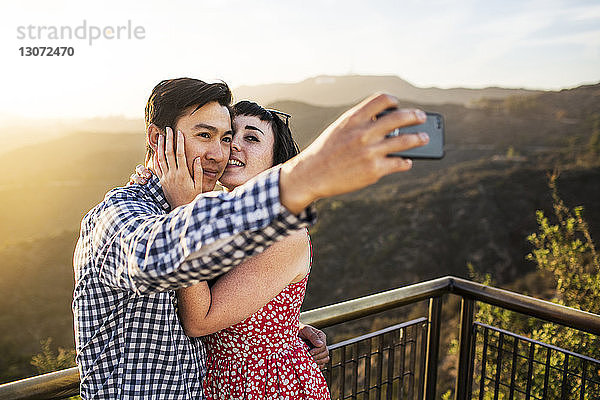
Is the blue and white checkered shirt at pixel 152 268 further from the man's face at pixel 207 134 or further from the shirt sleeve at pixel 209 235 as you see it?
the man's face at pixel 207 134

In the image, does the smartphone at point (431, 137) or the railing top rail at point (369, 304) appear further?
the railing top rail at point (369, 304)

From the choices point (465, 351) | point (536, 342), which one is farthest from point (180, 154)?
point (465, 351)

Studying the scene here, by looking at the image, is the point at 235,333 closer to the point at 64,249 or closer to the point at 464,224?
the point at 64,249

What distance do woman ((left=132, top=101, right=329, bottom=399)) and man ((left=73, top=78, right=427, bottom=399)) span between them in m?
0.09

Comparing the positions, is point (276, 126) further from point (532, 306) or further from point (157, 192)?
point (532, 306)

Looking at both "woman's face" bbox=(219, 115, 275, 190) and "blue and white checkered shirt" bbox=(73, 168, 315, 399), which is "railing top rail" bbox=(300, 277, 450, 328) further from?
"blue and white checkered shirt" bbox=(73, 168, 315, 399)

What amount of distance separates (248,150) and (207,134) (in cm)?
36

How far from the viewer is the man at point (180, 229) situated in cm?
51

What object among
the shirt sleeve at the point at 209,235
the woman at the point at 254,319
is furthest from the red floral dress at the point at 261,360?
the shirt sleeve at the point at 209,235

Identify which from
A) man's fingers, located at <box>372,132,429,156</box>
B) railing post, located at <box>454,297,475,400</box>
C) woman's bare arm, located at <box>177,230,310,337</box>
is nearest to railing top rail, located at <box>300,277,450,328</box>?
railing post, located at <box>454,297,475,400</box>

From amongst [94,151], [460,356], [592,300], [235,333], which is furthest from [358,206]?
[235,333]

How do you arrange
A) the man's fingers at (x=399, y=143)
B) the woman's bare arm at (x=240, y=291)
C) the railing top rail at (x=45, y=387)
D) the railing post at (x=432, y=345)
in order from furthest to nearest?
1. the railing post at (x=432, y=345)
2. the railing top rail at (x=45, y=387)
3. the woman's bare arm at (x=240, y=291)
4. the man's fingers at (x=399, y=143)

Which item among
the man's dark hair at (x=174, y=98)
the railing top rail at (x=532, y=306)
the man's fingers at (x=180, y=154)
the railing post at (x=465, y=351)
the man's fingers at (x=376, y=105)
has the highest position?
the man's dark hair at (x=174, y=98)

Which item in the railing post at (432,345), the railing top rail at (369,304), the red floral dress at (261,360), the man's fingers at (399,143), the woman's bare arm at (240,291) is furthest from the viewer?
the railing post at (432,345)
